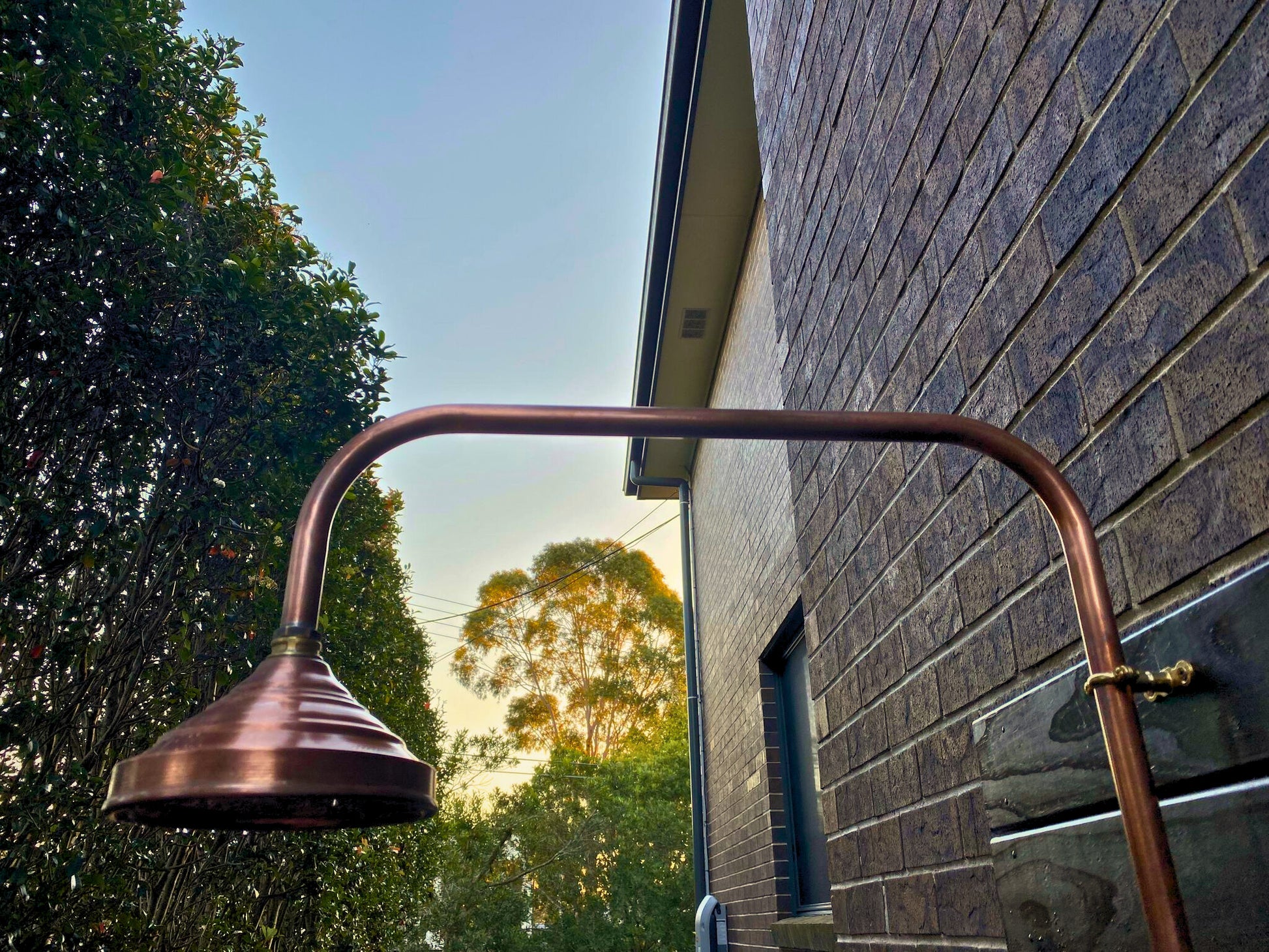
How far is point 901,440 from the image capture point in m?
0.92

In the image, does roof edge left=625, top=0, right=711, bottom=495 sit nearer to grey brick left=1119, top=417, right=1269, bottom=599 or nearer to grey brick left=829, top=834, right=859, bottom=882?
grey brick left=829, top=834, right=859, bottom=882

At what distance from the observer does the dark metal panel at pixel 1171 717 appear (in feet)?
2.38

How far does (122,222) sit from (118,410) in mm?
697

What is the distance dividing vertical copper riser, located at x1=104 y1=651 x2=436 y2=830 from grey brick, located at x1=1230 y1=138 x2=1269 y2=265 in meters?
0.84

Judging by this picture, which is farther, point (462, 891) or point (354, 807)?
point (462, 891)

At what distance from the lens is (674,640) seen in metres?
20.4

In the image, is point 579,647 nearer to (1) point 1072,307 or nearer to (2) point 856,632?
(2) point 856,632

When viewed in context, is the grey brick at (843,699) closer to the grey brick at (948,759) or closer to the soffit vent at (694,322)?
the grey brick at (948,759)

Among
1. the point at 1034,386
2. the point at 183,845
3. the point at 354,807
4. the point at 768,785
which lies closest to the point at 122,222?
the point at 183,845

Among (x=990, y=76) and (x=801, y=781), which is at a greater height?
(x=990, y=76)

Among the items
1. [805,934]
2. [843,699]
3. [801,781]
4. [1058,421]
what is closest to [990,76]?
[1058,421]

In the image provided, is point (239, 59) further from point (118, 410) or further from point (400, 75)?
point (400, 75)

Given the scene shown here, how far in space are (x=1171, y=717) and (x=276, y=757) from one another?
0.79 m

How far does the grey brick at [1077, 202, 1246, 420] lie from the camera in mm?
790
